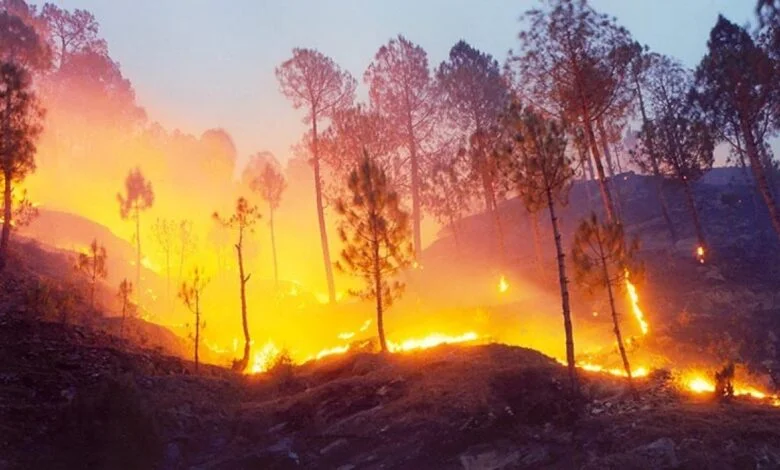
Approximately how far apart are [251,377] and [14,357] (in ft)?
27.2

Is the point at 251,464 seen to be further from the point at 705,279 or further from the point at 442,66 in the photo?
the point at 442,66

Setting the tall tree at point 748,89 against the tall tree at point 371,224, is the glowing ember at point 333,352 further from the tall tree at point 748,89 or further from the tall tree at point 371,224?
the tall tree at point 748,89

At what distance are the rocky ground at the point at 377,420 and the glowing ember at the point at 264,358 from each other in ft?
23.4

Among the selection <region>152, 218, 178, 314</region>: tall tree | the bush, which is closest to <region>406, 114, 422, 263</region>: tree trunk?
<region>152, 218, 178, 314</region>: tall tree

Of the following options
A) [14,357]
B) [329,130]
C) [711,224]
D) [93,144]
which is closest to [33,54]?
[329,130]

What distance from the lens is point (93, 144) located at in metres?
66.9

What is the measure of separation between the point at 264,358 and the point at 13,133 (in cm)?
1573

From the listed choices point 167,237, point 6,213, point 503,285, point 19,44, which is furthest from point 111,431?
point 167,237

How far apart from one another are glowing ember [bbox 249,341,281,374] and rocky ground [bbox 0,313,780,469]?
281 inches

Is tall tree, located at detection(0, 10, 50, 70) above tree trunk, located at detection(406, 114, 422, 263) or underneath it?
above

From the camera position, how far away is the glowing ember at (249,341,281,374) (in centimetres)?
2461

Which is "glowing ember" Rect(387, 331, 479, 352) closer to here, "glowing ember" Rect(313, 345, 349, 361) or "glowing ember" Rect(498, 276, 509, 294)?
"glowing ember" Rect(313, 345, 349, 361)

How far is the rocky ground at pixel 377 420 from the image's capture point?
37.2ft

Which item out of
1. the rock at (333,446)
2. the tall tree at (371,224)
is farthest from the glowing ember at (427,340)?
the rock at (333,446)
